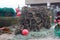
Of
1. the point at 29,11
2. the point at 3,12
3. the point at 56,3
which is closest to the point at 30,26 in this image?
the point at 29,11

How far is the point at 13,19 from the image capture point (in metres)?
2.48

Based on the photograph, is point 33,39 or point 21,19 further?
point 21,19

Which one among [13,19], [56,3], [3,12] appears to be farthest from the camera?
[56,3]

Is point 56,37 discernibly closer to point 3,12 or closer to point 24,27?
point 24,27

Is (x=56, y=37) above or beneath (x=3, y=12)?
beneath

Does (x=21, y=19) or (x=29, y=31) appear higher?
(x=21, y=19)

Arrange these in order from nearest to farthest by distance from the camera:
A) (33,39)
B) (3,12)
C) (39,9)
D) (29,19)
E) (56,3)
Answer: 1. (33,39)
2. (29,19)
3. (39,9)
4. (3,12)
5. (56,3)

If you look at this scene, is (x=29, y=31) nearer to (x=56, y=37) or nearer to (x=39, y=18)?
(x=39, y=18)

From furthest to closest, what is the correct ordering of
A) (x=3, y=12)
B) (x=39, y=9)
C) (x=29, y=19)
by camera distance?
1. (x=3, y=12)
2. (x=39, y=9)
3. (x=29, y=19)

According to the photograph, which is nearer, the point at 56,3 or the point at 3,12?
the point at 3,12

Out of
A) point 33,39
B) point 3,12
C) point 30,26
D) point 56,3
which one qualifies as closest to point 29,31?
point 30,26

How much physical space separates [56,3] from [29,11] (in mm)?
1934

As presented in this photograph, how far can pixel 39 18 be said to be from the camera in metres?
2.25

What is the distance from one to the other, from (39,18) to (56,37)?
0.47 meters
